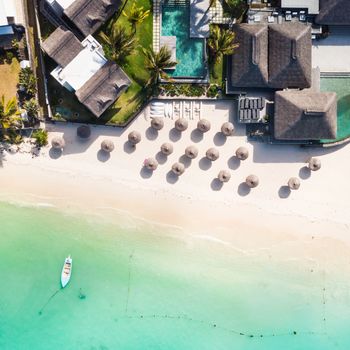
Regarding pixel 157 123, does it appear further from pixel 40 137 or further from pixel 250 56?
pixel 40 137

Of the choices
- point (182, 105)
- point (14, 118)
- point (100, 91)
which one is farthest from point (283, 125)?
point (14, 118)

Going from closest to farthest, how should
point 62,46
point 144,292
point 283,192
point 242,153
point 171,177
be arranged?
1. point 62,46
2. point 242,153
3. point 171,177
4. point 144,292
5. point 283,192

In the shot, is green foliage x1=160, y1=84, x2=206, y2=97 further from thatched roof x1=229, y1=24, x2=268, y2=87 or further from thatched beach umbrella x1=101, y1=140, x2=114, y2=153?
thatched beach umbrella x1=101, y1=140, x2=114, y2=153

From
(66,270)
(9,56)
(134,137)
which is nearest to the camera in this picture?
(9,56)

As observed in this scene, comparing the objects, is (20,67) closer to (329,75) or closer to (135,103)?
(135,103)

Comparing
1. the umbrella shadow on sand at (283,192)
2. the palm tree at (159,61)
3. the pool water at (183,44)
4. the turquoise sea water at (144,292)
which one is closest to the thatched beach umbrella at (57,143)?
the turquoise sea water at (144,292)

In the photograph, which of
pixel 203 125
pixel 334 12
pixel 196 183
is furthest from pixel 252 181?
pixel 334 12

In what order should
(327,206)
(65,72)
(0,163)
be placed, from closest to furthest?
(65,72) → (0,163) → (327,206)
